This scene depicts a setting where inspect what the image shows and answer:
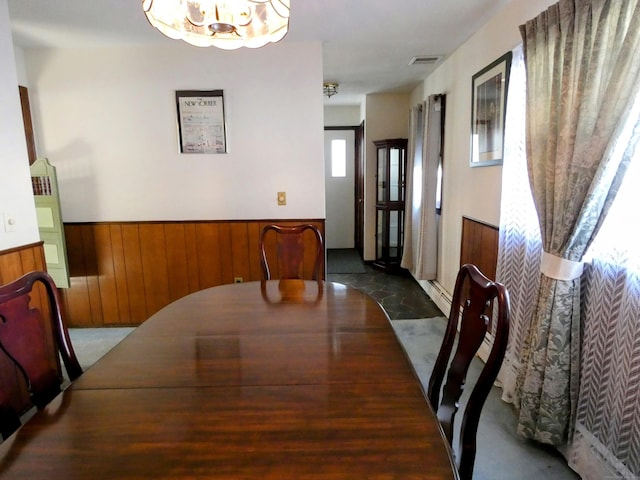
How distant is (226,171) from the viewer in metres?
3.17

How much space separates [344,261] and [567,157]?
4.05 m

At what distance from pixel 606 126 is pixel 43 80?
12.4 ft

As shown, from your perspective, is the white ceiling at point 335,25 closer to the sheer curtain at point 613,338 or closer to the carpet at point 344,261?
the sheer curtain at point 613,338

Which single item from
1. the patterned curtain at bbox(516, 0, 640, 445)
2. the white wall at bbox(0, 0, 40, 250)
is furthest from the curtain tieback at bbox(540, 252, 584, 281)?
the white wall at bbox(0, 0, 40, 250)

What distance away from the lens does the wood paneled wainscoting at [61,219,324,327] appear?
324cm

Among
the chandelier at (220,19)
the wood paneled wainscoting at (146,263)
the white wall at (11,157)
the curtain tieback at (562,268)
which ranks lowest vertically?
the wood paneled wainscoting at (146,263)

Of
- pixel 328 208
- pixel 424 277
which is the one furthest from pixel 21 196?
pixel 328 208

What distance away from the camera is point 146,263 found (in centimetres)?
329

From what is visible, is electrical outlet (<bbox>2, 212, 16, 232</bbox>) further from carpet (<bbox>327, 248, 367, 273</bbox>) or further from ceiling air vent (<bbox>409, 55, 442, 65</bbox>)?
carpet (<bbox>327, 248, 367, 273</bbox>)

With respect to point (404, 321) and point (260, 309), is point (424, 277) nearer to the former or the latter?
point (404, 321)

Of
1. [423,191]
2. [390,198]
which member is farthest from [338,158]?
[423,191]

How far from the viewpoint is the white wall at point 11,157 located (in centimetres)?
209

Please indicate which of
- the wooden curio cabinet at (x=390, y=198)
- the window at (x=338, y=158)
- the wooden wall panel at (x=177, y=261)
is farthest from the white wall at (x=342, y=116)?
the wooden wall panel at (x=177, y=261)

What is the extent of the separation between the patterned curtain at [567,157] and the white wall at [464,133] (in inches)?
16.1
